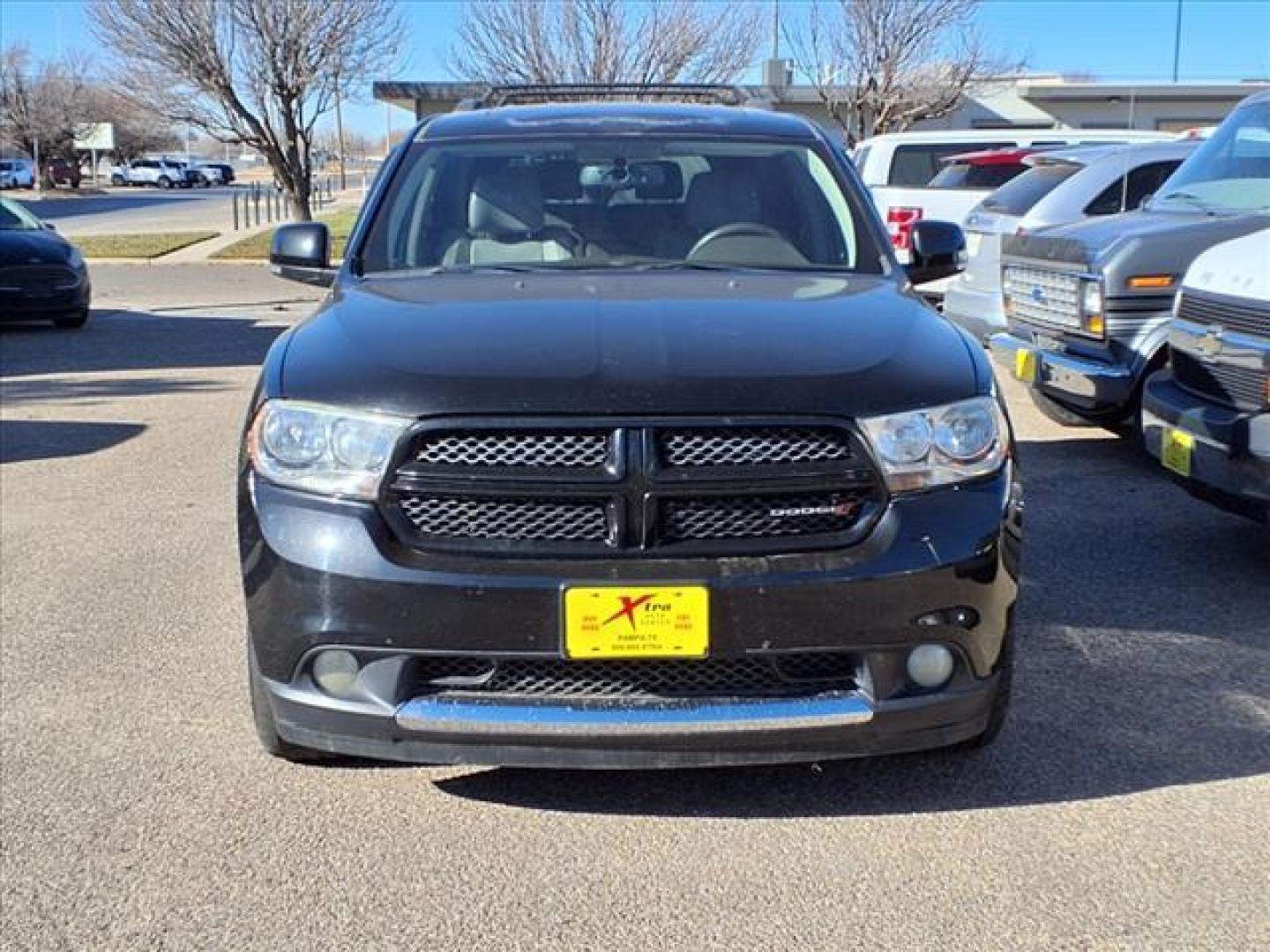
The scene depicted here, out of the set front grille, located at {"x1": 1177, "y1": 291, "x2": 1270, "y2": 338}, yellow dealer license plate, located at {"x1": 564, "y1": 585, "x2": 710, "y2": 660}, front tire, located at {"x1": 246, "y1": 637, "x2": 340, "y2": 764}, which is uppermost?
front grille, located at {"x1": 1177, "y1": 291, "x2": 1270, "y2": 338}

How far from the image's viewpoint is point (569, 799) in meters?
3.65

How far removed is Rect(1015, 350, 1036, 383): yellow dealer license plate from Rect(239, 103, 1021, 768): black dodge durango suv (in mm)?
4717

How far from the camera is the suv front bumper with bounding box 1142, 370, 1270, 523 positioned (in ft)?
16.4

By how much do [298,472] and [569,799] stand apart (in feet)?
3.72

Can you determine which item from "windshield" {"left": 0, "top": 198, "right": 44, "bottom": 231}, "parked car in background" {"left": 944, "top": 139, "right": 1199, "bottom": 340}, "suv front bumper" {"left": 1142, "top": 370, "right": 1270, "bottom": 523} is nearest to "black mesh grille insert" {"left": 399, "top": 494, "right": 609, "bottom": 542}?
"suv front bumper" {"left": 1142, "top": 370, "right": 1270, "bottom": 523}

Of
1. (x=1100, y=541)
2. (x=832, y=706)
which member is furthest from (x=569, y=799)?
Answer: (x=1100, y=541)

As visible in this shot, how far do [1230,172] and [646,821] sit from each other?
5.48 meters

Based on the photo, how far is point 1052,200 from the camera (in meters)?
9.31

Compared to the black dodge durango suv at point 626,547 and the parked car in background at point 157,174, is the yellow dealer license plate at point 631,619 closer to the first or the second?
the black dodge durango suv at point 626,547

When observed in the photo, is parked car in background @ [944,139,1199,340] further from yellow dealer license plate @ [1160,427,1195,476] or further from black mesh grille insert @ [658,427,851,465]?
black mesh grille insert @ [658,427,851,465]

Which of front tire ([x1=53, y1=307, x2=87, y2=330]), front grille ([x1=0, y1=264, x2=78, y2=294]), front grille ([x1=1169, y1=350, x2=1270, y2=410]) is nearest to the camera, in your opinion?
front grille ([x1=1169, y1=350, x2=1270, y2=410])

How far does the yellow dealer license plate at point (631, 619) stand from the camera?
10.2 feet

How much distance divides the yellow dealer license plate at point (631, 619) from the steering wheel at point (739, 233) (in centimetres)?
179

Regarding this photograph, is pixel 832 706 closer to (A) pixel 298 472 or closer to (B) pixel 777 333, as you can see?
(B) pixel 777 333
